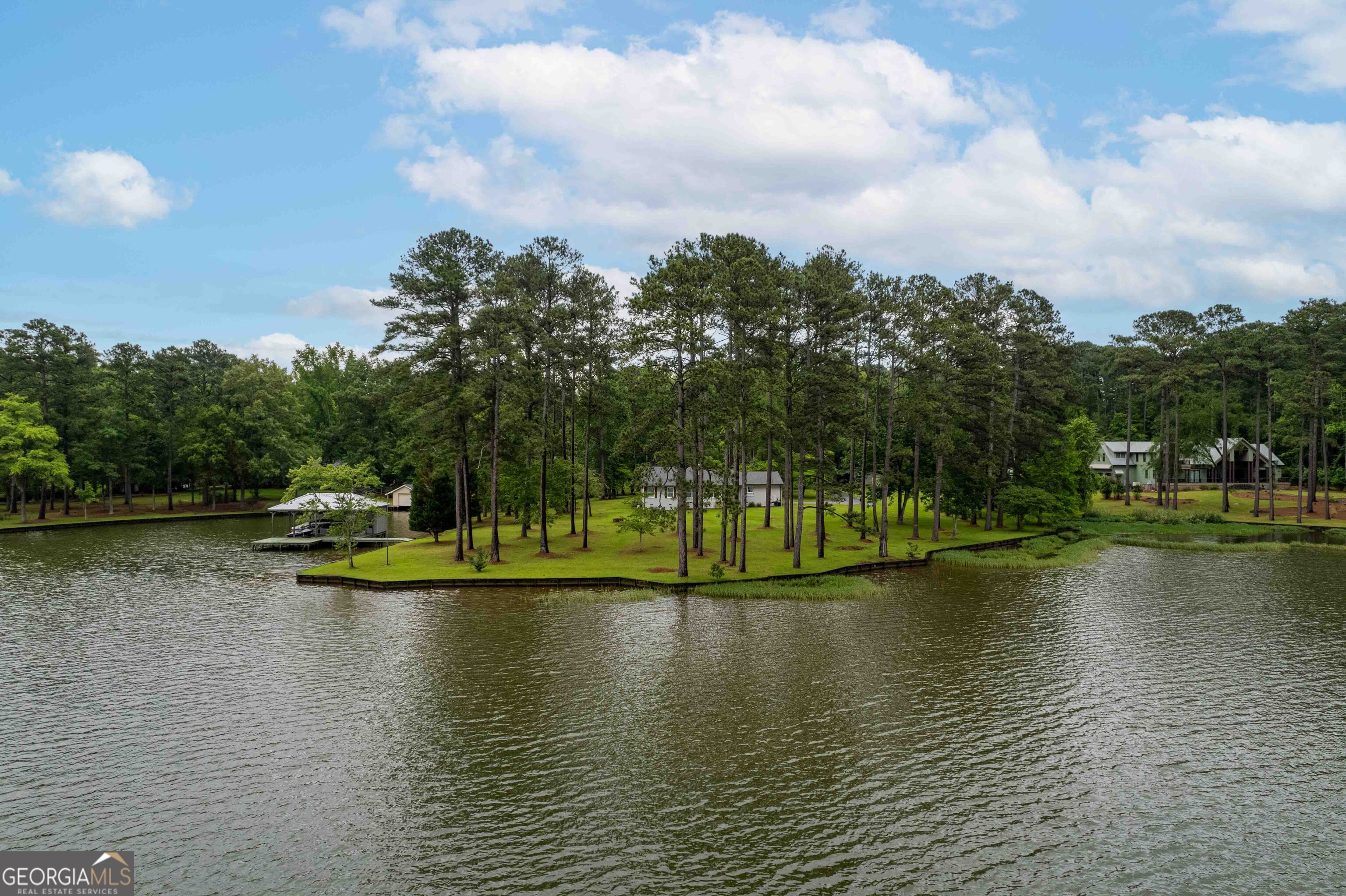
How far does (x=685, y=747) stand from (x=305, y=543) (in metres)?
44.0

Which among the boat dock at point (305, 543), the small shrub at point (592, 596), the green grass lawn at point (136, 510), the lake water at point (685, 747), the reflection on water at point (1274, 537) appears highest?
the green grass lawn at point (136, 510)

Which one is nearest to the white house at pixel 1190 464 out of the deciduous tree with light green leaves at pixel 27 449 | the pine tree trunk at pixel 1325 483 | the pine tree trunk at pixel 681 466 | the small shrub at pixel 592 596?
the pine tree trunk at pixel 1325 483

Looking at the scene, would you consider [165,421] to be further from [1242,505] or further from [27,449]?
[1242,505]

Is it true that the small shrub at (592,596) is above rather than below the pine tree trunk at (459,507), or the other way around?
below

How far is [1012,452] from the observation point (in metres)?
52.8

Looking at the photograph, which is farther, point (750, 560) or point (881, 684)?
point (750, 560)

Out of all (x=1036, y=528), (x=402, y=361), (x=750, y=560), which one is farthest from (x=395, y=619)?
(x=1036, y=528)

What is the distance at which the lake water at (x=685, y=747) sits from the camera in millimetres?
11922

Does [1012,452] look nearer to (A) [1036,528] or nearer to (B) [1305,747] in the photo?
(A) [1036,528]

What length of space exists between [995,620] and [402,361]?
31.6m

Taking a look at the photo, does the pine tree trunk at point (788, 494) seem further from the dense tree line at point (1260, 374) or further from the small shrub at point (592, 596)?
the dense tree line at point (1260, 374)

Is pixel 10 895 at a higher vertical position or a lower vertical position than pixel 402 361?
lower

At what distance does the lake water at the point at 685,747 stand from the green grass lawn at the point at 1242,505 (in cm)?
4073

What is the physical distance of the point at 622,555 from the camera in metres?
42.1
